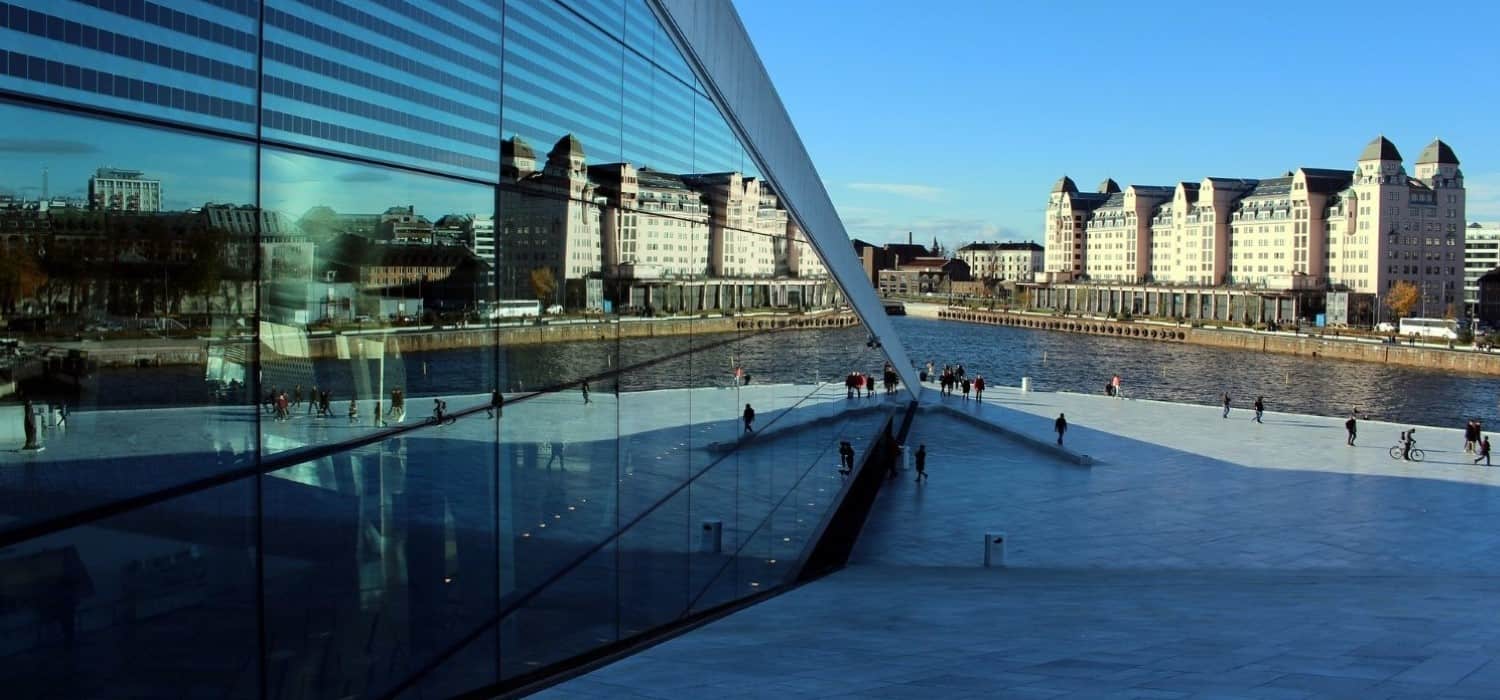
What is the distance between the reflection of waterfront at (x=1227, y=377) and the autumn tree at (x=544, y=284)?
3783cm

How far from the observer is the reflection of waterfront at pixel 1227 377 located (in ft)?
141

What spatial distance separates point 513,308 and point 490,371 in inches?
12.7

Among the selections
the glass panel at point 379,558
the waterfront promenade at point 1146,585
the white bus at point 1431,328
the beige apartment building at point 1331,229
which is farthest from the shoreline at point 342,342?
the beige apartment building at point 1331,229

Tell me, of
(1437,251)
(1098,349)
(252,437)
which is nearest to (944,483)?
(252,437)

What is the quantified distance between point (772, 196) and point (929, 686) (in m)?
5.42

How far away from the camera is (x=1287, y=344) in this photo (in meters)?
69.7

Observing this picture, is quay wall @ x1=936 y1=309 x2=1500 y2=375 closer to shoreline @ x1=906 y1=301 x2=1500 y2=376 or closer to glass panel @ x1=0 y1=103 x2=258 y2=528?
shoreline @ x1=906 y1=301 x2=1500 y2=376

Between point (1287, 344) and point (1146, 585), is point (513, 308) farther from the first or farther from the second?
point (1287, 344)

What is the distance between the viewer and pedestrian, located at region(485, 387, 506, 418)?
4504 millimetres

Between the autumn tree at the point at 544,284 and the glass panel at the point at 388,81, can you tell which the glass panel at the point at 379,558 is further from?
the glass panel at the point at 388,81

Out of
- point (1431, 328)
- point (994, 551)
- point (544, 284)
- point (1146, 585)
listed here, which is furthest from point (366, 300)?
point (1431, 328)

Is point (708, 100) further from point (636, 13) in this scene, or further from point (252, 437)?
point (252, 437)

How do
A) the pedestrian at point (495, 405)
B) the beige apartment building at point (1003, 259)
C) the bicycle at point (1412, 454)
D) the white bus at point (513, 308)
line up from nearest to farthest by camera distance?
the pedestrian at point (495, 405) → the white bus at point (513, 308) → the bicycle at point (1412, 454) → the beige apartment building at point (1003, 259)

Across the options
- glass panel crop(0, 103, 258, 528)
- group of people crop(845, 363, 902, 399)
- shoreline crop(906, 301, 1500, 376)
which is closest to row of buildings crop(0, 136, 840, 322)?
glass panel crop(0, 103, 258, 528)
